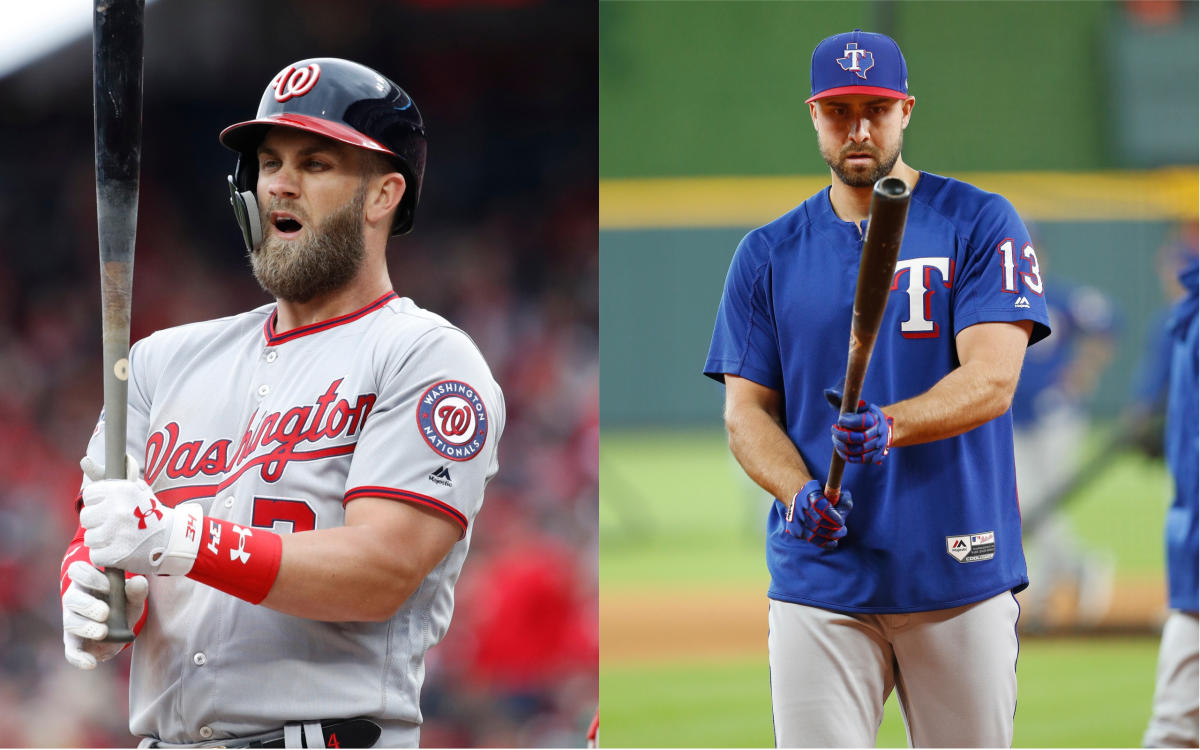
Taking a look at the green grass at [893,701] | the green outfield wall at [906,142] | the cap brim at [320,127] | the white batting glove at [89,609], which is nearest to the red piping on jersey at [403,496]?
the white batting glove at [89,609]

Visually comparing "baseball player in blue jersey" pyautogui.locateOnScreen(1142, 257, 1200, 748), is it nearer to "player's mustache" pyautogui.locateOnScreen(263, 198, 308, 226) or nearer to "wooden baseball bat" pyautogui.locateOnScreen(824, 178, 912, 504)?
"wooden baseball bat" pyautogui.locateOnScreen(824, 178, 912, 504)

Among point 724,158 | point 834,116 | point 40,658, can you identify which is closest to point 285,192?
point 834,116

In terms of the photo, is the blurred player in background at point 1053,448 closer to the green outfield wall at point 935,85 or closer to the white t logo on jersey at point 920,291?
the green outfield wall at point 935,85

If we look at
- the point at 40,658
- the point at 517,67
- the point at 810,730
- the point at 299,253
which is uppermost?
the point at 517,67

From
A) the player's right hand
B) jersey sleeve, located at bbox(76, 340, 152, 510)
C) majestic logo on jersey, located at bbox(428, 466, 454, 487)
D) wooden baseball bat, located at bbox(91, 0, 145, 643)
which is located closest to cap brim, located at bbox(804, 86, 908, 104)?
the player's right hand

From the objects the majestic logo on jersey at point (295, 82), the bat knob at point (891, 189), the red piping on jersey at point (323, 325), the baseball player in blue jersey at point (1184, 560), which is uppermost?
the majestic logo on jersey at point (295, 82)

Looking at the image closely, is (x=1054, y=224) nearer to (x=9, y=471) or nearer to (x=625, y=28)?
(x=625, y=28)
